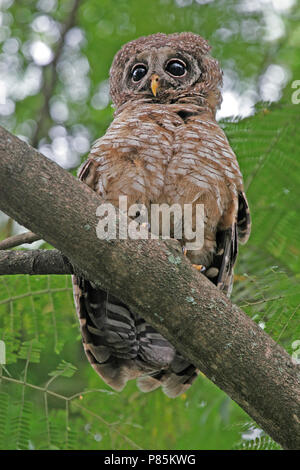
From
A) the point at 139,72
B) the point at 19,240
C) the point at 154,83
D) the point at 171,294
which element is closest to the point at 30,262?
the point at 19,240

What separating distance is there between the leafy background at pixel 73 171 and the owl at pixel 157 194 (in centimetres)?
25

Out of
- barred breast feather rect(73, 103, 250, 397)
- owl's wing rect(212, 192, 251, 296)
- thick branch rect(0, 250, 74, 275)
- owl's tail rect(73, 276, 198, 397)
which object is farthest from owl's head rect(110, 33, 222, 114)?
thick branch rect(0, 250, 74, 275)

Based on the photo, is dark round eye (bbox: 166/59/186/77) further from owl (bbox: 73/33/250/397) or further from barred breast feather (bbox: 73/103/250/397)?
barred breast feather (bbox: 73/103/250/397)

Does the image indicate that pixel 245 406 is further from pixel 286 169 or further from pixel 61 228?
pixel 286 169

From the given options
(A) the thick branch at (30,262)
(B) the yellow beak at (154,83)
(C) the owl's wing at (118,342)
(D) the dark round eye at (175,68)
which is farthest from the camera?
(D) the dark round eye at (175,68)

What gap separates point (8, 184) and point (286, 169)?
2.23 m

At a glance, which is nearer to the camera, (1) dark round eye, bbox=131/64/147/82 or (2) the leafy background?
(2) the leafy background

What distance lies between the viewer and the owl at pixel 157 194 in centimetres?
337

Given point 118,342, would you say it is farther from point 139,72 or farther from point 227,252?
point 139,72

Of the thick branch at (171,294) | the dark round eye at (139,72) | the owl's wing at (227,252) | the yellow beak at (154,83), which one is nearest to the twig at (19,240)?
the thick branch at (171,294)

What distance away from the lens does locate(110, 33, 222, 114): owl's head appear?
13.4 ft

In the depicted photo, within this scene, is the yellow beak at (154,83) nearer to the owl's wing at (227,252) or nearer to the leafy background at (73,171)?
the leafy background at (73,171)

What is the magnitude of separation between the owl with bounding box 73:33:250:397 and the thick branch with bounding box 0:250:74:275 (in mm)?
520
